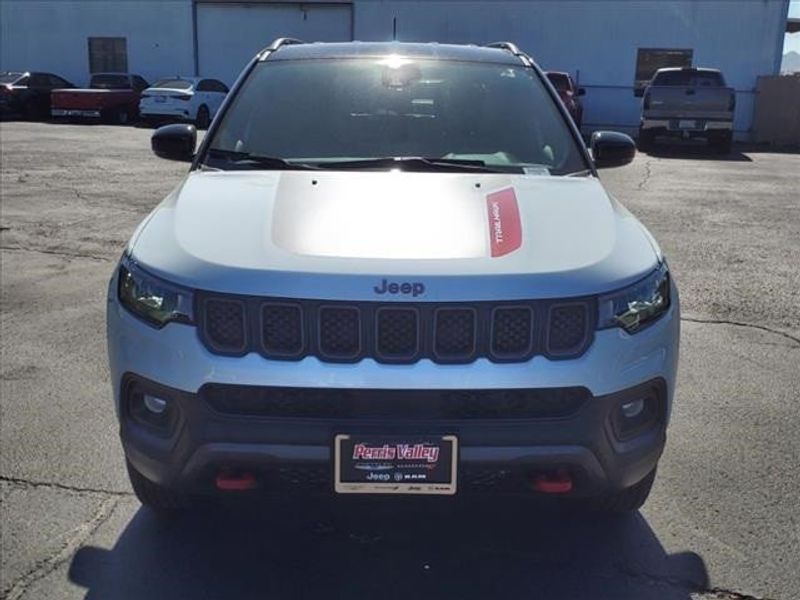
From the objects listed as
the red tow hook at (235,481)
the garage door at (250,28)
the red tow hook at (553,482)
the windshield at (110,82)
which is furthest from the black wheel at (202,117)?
the red tow hook at (553,482)

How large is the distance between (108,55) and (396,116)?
100 feet

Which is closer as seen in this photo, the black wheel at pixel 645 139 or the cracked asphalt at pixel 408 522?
the cracked asphalt at pixel 408 522

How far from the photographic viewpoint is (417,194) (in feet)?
10.4

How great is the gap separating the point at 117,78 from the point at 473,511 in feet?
91.9

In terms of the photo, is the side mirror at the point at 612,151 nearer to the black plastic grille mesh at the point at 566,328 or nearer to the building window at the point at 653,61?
the black plastic grille mesh at the point at 566,328

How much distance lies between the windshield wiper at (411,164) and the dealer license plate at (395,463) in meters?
1.44

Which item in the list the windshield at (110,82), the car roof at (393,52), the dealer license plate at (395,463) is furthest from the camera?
the windshield at (110,82)

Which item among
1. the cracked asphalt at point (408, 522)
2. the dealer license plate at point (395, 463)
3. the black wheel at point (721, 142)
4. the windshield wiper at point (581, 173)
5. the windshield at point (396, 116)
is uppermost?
the windshield at point (396, 116)

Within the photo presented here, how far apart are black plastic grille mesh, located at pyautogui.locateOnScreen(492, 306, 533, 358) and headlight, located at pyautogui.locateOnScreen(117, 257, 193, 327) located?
0.94 meters

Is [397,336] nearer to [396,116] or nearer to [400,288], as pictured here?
[400,288]

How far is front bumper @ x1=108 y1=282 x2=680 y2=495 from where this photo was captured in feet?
8.23

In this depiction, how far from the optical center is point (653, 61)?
27.2 m

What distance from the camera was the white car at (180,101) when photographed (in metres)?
25.1

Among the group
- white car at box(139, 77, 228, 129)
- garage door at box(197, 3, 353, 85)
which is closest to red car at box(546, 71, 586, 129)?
garage door at box(197, 3, 353, 85)
